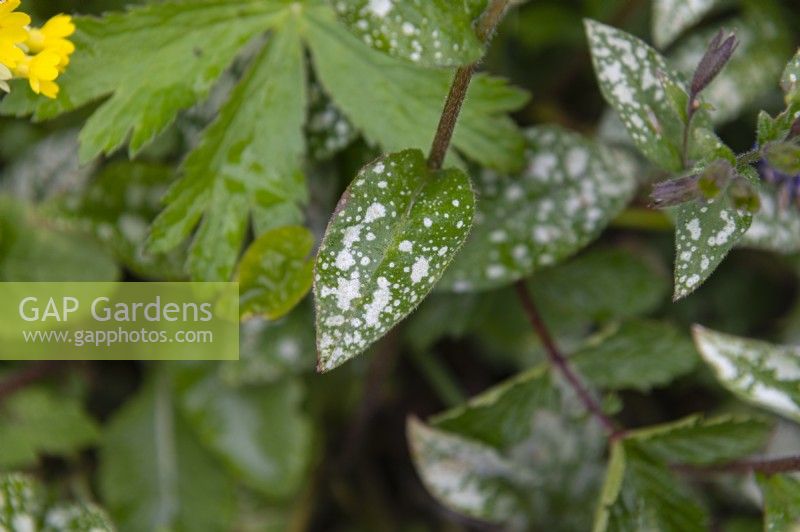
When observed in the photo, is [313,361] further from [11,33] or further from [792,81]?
[792,81]

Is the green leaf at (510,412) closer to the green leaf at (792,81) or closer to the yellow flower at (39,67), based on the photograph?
the green leaf at (792,81)

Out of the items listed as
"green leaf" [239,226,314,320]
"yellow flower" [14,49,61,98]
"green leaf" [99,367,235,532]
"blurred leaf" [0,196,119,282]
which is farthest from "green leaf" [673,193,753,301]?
"green leaf" [99,367,235,532]

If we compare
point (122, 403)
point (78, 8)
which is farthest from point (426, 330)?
point (78, 8)

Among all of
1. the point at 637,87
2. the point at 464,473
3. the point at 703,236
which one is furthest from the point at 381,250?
the point at 464,473

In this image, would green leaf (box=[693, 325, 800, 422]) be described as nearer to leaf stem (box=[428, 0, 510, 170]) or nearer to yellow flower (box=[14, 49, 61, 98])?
leaf stem (box=[428, 0, 510, 170])

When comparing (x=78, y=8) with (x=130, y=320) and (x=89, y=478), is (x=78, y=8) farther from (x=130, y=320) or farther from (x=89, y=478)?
(x=89, y=478)

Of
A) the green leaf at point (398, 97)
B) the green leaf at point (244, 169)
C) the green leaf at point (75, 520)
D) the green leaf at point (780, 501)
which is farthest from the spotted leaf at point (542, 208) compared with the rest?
the green leaf at point (75, 520)
